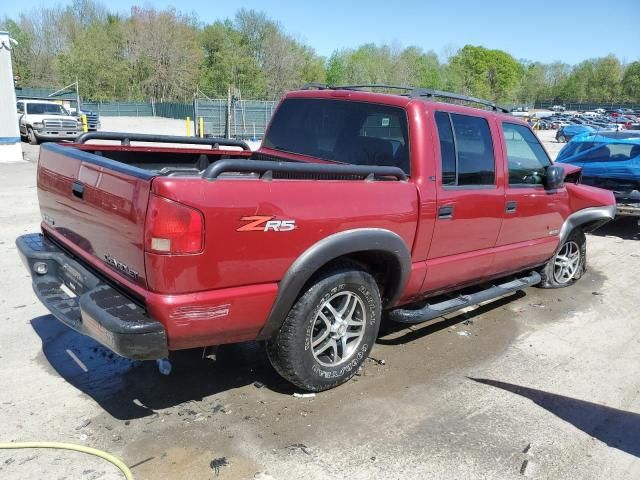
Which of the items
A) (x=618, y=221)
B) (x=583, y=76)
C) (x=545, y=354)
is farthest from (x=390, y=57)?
(x=545, y=354)

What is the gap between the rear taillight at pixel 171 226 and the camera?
8.46 feet

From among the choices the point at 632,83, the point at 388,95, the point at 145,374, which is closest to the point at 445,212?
the point at 388,95

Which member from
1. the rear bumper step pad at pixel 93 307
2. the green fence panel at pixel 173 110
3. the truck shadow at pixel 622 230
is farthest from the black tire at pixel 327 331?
the green fence panel at pixel 173 110

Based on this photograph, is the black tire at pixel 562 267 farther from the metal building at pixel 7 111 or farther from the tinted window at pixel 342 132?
the metal building at pixel 7 111

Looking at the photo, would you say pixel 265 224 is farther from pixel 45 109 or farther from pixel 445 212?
pixel 45 109

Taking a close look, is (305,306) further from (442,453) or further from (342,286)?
(442,453)

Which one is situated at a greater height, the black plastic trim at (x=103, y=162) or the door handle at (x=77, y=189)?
the black plastic trim at (x=103, y=162)

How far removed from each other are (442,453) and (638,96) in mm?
130394

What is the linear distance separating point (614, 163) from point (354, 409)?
7.66 meters

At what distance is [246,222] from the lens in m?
2.77

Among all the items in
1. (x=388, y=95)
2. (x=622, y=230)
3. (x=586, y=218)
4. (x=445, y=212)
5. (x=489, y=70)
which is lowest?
(x=622, y=230)

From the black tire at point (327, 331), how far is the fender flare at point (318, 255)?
0.10 meters

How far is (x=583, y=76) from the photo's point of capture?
12038 cm

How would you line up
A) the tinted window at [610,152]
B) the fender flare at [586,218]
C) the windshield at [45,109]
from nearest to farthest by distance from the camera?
the fender flare at [586,218]
the tinted window at [610,152]
the windshield at [45,109]
